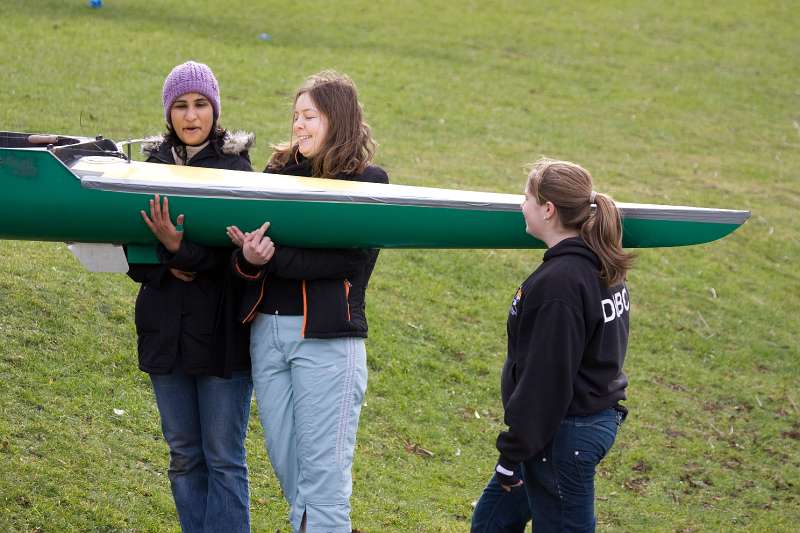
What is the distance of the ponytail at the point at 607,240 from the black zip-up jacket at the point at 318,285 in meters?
0.91

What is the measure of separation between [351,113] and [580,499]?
5.62 feet

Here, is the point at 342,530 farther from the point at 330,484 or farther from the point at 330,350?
the point at 330,350

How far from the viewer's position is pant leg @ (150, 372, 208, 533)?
4.07 metres

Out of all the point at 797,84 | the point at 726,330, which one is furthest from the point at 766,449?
the point at 797,84

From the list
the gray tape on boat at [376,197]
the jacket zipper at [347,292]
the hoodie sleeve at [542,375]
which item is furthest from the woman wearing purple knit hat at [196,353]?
the hoodie sleeve at [542,375]

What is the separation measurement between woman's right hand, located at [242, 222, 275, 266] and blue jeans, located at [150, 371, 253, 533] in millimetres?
530

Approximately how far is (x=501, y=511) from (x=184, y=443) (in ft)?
4.38

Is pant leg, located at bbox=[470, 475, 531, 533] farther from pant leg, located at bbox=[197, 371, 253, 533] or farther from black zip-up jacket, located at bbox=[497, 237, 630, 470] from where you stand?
pant leg, located at bbox=[197, 371, 253, 533]

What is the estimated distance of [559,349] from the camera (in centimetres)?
363

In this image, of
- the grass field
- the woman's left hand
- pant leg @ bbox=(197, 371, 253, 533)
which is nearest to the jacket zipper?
pant leg @ bbox=(197, 371, 253, 533)

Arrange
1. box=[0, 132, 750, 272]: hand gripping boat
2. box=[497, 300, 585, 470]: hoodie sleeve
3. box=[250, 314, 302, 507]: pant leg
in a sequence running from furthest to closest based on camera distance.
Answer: box=[0, 132, 750, 272]: hand gripping boat, box=[250, 314, 302, 507]: pant leg, box=[497, 300, 585, 470]: hoodie sleeve

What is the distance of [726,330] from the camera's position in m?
9.03

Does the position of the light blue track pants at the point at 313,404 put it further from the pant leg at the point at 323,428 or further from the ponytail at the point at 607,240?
the ponytail at the point at 607,240

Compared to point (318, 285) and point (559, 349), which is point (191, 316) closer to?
point (318, 285)
